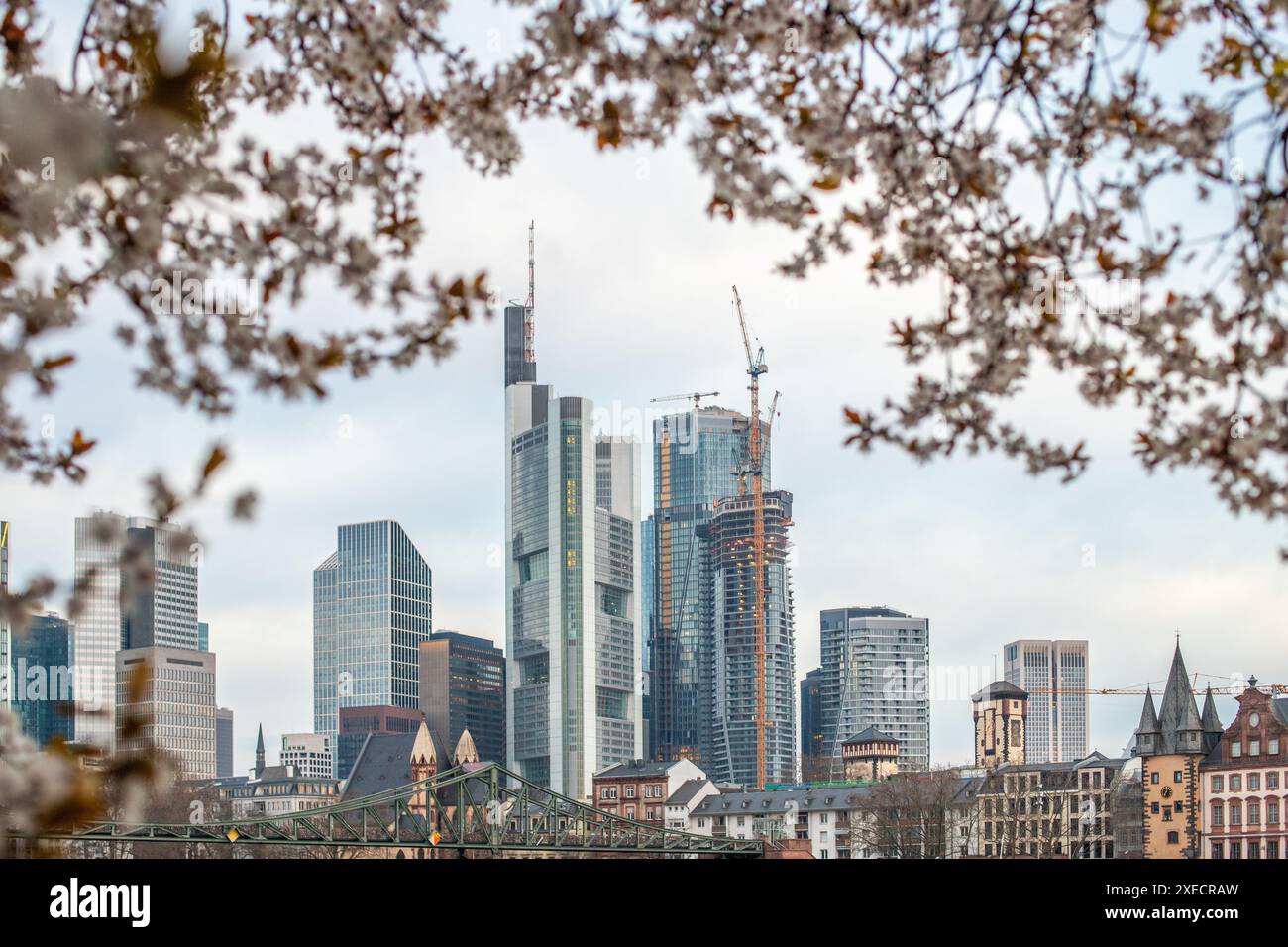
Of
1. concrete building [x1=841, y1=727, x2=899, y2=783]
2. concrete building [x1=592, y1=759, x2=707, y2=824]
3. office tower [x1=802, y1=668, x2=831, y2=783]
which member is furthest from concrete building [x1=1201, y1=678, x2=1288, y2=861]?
office tower [x1=802, y1=668, x2=831, y2=783]

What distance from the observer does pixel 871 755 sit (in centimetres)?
10519

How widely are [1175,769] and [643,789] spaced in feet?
114

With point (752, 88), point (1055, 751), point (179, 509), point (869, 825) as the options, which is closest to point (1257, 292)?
point (752, 88)

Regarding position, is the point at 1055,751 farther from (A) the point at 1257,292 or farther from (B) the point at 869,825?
(A) the point at 1257,292

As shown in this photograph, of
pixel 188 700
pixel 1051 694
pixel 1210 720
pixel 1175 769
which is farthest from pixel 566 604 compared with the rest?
pixel 1175 769

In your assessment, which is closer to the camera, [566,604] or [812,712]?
[566,604]

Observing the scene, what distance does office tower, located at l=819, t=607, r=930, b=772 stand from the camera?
168 meters

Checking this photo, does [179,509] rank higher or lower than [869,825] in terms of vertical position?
higher

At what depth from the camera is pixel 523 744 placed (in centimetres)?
16025

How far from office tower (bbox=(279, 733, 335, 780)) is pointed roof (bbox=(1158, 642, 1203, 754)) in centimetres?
9726

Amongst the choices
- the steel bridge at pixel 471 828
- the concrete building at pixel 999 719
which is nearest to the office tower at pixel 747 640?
the concrete building at pixel 999 719

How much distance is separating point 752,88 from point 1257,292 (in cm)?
162

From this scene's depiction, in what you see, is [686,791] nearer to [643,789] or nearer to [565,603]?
[643,789]

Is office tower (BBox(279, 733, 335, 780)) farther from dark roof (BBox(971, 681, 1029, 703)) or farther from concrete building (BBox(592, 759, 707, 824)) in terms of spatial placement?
dark roof (BBox(971, 681, 1029, 703))
